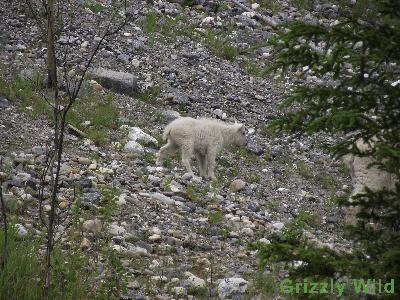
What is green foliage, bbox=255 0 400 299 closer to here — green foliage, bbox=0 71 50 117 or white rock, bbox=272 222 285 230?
white rock, bbox=272 222 285 230

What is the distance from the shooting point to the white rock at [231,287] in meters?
7.64

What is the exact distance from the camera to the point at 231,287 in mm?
7727

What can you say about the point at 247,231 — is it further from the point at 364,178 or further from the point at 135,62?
the point at 135,62

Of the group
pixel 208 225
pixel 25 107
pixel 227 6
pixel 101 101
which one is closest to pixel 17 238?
pixel 208 225

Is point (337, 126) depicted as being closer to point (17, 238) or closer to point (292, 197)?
point (17, 238)

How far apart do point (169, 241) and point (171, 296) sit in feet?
5.57

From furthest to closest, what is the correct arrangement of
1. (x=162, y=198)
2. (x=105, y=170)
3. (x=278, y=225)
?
(x=105, y=170)
(x=278, y=225)
(x=162, y=198)

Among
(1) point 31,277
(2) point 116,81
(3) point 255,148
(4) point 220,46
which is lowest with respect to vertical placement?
(1) point 31,277

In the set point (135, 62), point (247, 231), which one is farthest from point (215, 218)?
point (135, 62)

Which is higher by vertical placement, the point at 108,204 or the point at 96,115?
the point at 96,115

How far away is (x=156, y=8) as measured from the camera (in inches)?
824

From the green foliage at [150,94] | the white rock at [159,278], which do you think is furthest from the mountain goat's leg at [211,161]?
the white rock at [159,278]

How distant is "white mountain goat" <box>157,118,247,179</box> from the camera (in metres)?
13.5

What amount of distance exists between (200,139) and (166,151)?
85 cm
